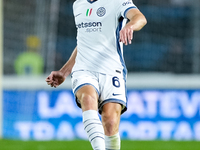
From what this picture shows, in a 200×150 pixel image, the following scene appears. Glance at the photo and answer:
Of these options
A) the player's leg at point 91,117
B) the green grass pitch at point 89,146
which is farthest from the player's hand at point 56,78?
the green grass pitch at point 89,146

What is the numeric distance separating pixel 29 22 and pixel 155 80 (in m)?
3.08

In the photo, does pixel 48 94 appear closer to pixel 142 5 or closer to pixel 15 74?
pixel 15 74

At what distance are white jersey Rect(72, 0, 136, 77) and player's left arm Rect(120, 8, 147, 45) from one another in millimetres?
312

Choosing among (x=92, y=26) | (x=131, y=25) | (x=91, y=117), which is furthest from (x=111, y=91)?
(x=131, y=25)

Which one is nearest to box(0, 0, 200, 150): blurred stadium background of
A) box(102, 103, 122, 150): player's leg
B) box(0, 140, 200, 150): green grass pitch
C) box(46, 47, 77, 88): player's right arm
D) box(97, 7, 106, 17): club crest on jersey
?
box(0, 140, 200, 150): green grass pitch

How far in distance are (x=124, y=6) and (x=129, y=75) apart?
620 cm

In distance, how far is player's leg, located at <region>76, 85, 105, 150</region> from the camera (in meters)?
3.53

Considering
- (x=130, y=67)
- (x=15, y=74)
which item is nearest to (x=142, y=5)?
(x=130, y=67)

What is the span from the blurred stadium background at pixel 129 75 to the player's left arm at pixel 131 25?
201 inches

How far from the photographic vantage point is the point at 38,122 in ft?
30.7

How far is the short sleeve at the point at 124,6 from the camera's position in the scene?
3772 millimetres

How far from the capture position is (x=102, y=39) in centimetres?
404

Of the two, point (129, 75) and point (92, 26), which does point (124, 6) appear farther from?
point (129, 75)

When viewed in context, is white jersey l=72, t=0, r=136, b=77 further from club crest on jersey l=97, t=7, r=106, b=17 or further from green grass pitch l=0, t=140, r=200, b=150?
green grass pitch l=0, t=140, r=200, b=150
